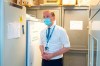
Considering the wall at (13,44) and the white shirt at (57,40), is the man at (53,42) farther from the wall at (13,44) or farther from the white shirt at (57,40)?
the wall at (13,44)

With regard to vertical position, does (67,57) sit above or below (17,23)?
below

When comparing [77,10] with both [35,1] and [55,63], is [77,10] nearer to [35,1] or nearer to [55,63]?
[35,1]

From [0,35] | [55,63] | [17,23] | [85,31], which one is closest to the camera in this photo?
[0,35]

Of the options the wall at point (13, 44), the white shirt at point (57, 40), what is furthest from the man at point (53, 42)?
the wall at point (13, 44)

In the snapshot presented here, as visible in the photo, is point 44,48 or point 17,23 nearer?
point 17,23

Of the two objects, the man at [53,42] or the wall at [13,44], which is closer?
the wall at [13,44]

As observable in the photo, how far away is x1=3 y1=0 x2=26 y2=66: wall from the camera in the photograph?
76.8 inches

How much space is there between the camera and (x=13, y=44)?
2154 millimetres

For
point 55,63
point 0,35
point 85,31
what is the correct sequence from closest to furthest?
point 0,35 → point 55,63 → point 85,31

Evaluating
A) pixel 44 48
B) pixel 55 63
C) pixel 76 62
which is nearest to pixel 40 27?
pixel 44 48

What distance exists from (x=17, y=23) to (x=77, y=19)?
206 centimetres

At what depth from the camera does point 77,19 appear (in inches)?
162

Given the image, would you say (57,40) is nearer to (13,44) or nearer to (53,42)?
(53,42)

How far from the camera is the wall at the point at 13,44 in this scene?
1951 millimetres
